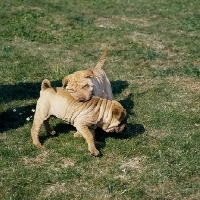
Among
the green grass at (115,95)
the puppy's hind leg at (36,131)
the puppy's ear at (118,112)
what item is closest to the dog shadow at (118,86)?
the green grass at (115,95)

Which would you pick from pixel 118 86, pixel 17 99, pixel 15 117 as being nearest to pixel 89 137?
pixel 15 117

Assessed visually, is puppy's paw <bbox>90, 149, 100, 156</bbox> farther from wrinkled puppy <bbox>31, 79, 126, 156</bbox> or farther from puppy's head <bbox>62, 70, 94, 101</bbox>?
puppy's head <bbox>62, 70, 94, 101</bbox>

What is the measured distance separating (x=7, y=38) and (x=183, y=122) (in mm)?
7564

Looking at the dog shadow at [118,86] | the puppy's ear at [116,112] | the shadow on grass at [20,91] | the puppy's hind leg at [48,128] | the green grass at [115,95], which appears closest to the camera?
the green grass at [115,95]

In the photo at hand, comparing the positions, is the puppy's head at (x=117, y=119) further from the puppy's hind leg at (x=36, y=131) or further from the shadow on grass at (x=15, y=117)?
the shadow on grass at (x=15, y=117)

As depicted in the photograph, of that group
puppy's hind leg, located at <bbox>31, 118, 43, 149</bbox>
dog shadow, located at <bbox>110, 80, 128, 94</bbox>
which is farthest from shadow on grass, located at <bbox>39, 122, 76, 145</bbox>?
dog shadow, located at <bbox>110, 80, 128, 94</bbox>

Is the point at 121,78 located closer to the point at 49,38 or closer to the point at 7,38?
the point at 49,38

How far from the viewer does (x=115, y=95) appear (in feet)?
32.2

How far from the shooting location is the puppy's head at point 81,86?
7.26m

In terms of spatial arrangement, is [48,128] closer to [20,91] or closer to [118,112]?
[118,112]

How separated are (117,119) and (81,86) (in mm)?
851

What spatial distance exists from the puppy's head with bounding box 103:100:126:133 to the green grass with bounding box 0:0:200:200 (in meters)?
0.38

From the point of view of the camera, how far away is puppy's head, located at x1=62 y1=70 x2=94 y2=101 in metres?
7.26

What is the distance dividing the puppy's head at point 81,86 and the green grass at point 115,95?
3.18 ft
